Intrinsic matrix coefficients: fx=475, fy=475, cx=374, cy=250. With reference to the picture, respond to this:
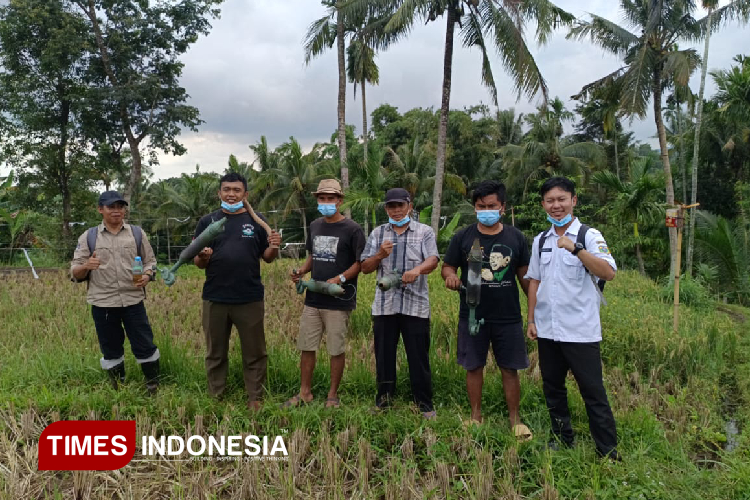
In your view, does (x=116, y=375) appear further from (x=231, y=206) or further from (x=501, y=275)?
(x=501, y=275)

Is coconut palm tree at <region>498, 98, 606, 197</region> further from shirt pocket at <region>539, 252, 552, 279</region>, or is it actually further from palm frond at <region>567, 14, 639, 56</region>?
shirt pocket at <region>539, 252, 552, 279</region>

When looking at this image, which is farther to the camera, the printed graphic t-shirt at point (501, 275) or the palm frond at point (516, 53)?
the palm frond at point (516, 53)

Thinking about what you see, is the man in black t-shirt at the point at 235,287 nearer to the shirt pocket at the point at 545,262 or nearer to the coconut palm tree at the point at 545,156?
the shirt pocket at the point at 545,262

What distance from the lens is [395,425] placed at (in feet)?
10.5

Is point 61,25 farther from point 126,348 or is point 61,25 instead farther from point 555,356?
point 555,356

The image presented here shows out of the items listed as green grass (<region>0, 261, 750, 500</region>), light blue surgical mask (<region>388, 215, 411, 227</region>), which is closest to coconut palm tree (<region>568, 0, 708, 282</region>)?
green grass (<region>0, 261, 750, 500</region>)

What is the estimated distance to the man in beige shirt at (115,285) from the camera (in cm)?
369

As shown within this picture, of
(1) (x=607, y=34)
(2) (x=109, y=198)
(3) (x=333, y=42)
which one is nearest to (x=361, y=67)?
(3) (x=333, y=42)

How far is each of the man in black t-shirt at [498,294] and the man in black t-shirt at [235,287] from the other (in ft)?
4.75

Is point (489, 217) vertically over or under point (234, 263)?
over

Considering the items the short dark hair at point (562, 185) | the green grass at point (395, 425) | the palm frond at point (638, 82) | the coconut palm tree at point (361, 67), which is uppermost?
the coconut palm tree at point (361, 67)

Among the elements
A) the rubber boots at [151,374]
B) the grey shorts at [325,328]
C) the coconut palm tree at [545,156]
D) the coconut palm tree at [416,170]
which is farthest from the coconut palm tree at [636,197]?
the rubber boots at [151,374]

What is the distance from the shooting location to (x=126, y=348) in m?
4.62

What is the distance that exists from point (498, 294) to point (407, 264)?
0.66 metres
